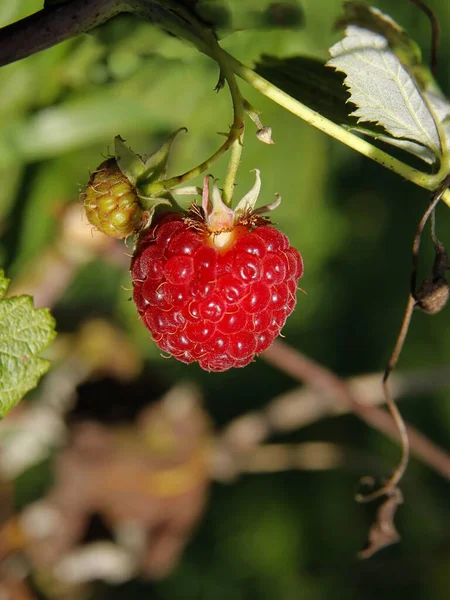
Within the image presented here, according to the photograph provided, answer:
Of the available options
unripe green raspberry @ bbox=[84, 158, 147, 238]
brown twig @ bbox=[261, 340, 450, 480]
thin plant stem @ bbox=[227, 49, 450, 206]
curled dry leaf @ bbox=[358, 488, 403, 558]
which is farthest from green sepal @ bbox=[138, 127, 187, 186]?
brown twig @ bbox=[261, 340, 450, 480]

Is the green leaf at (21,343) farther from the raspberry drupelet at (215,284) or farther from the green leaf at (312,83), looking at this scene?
the green leaf at (312,83)

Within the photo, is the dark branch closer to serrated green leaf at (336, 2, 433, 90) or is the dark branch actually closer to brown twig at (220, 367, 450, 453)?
serrated green leaf at (336, 2, 433, 90)

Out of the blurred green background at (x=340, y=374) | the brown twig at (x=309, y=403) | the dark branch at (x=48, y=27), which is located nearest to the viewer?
the dark branch at (x=48, y=27)

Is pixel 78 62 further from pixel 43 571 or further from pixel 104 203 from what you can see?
pixel 43 571

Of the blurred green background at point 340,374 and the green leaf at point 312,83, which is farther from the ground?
the green leaf at point 312,83

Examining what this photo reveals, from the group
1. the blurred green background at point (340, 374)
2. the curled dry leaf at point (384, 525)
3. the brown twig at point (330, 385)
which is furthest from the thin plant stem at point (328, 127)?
the blurred green background at point (340, 374)

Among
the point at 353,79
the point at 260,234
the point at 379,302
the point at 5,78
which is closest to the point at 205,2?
the point at 353,79

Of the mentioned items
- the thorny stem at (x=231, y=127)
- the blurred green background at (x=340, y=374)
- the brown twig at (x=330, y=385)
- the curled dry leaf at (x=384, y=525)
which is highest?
the thorny stem at (x=231, y=127)
